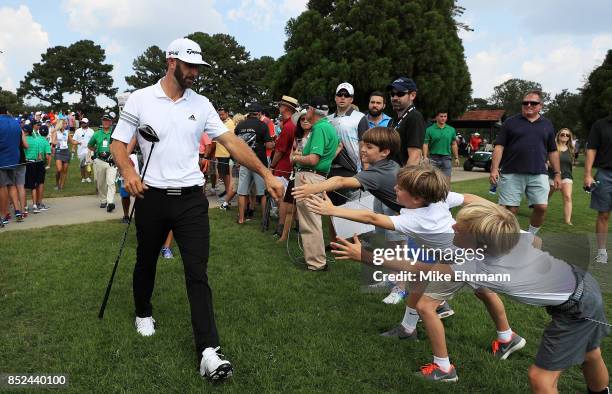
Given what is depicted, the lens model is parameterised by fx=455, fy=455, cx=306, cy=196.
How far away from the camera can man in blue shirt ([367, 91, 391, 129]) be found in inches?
248

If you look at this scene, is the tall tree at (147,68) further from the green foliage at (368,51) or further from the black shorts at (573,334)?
the black shorts at (573,334)

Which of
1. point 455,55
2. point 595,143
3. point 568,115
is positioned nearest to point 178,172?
point 595,143

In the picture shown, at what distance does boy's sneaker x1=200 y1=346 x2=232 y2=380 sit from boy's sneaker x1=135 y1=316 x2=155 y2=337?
826mm

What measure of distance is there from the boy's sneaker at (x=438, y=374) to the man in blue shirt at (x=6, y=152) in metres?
7.86


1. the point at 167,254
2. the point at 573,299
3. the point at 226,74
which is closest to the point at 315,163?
the point at 167,254

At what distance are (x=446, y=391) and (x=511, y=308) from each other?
183cm

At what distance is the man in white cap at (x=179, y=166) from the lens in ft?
11.0

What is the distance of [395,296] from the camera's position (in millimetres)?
4703

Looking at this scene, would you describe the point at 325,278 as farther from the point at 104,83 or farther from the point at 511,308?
the point at 104,83

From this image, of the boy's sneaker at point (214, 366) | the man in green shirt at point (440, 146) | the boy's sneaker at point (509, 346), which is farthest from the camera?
the man in green shirt at point (440, 146)

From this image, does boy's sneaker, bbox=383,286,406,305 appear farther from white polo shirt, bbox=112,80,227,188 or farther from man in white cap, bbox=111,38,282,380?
white polo shirt, bbox=112,80,227,188

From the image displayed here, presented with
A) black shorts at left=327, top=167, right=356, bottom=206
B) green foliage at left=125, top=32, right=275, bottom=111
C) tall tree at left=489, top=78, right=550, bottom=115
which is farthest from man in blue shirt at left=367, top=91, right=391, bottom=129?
tall tree at left=489, top=78, right=550, bottom=115

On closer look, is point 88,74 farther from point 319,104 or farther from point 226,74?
point 319,104

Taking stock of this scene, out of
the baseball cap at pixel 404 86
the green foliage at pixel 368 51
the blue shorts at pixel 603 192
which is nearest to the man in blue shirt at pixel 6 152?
the baseball cap at pixel 404 86
